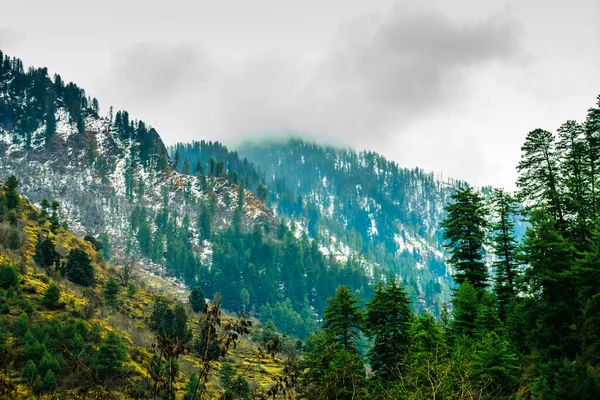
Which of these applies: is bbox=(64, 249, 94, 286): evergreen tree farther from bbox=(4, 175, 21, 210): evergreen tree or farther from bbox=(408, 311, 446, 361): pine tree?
bbox=(408, 311, 446, 361): pine tree

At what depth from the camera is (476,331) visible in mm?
32031

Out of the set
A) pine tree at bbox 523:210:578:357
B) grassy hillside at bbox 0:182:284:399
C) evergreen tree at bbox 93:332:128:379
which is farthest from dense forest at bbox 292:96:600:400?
evergreen tree at bbox 93:332:128:379

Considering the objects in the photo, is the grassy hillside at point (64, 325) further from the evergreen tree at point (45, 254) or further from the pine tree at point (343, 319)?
the pine tree at point (343, 319)

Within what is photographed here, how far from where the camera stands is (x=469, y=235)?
40.0 metres

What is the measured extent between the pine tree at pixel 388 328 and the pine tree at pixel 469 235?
10458 mm

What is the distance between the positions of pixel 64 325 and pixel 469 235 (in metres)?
33.6

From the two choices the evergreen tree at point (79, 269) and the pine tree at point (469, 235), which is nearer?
the pine tree at point (469, 235)

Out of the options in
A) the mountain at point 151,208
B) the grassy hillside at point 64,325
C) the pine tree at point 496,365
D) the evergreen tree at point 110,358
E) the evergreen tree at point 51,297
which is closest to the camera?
the pine tree at point 496,365

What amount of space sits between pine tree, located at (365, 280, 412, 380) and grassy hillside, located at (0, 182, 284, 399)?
7536 millimetres

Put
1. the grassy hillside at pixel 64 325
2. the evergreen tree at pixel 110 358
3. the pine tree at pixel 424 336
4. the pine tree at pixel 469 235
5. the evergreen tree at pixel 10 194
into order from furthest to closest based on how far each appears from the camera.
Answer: the evergreen tree at pixel 10 194 → the pine tree at pixel 469 235 → the evergreen tree at pixel 110 358 → the grassy hillside at pixel 64 325 → the pine tree at pixel 424 336

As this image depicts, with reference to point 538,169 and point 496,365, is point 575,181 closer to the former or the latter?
point 538,169

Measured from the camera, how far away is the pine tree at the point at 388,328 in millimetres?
31062

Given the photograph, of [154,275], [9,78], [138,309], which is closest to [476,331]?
[138,309]

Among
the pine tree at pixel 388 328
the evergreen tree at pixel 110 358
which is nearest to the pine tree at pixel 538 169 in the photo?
the pine tree at pixel 388 328
